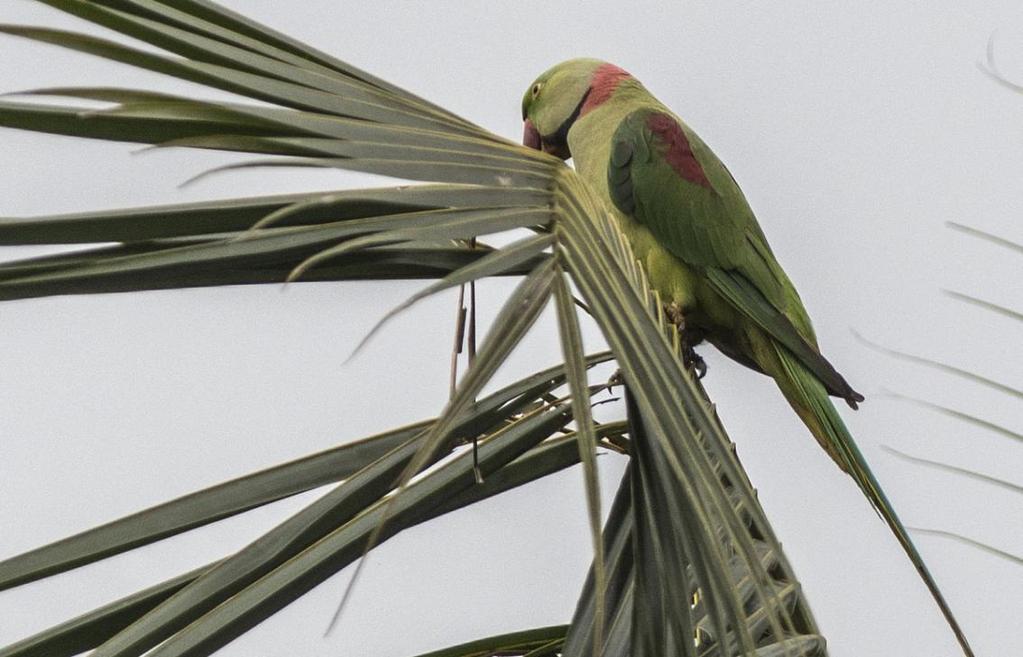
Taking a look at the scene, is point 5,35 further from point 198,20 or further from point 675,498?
point 675,498

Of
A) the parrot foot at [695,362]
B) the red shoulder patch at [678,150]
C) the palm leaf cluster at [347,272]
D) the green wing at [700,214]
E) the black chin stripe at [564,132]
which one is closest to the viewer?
the palm leaf cluster at [347,272]

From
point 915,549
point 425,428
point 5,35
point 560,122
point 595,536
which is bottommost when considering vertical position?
point 915,549

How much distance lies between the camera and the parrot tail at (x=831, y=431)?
5.95ft

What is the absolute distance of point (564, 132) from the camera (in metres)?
3.73

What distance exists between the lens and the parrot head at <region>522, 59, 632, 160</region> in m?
3.60

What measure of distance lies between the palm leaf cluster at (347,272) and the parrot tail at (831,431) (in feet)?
1.91

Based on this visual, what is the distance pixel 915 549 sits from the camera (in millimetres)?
1701

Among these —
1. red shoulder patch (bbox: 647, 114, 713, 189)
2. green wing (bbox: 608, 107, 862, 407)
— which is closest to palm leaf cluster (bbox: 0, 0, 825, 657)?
green wing (bbox: 608, 107, 862, 407)

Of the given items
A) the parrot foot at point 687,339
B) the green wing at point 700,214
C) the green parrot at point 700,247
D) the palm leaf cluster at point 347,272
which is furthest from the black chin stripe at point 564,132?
the palm leaf cluster at point 347,272

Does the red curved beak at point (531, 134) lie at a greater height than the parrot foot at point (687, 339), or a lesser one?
greater

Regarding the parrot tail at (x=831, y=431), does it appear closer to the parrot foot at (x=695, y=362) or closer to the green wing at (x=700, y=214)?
the green wing at (x=700, y=214)

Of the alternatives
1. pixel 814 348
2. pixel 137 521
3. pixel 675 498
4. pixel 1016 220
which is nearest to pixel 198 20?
pixel 137 521

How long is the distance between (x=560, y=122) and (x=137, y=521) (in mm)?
2635

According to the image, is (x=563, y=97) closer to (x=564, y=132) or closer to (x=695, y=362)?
(x=564, y=132)
